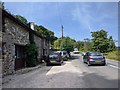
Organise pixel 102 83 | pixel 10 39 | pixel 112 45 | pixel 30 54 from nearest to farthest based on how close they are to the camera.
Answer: pixel 102 83 → pixel 10 39 → pixel 30 54 → pixel 112 45

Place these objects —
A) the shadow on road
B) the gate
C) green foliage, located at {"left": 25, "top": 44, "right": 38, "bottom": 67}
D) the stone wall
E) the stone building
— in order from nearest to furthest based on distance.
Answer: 1. the shadow on road
2. the stone building
3. the stone wall
4. the gate
5. green foliage, located at {"left": 25, "top": 44, "right": 38, "bottom": 67}

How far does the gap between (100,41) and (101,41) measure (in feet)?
→ 1.03

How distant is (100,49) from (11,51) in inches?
2065

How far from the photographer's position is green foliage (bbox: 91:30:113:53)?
6503 cm

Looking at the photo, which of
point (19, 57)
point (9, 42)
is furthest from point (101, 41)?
point (9, 42)

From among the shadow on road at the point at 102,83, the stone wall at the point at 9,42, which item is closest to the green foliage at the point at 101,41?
the stone wall at the point at 9,42

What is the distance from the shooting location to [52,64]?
25.3 metres

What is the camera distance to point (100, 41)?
65.6m

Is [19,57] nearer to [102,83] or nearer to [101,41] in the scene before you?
[102,83]

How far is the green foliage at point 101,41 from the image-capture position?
65.0 meters

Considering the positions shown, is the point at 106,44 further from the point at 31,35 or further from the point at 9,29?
the point at 9,29

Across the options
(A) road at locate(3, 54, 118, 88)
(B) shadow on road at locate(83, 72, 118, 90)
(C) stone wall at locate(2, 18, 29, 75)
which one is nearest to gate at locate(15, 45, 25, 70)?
(C) stone wall at locate(2, 18, 29, 75)

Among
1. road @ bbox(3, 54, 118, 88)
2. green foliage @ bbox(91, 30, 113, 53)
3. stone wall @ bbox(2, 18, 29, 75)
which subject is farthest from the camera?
green foliage @ bbox(91, 30, 113, 53)

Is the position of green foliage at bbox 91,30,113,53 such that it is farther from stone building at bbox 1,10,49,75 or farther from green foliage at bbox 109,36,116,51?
stone building at bbox 1,10,49,75
